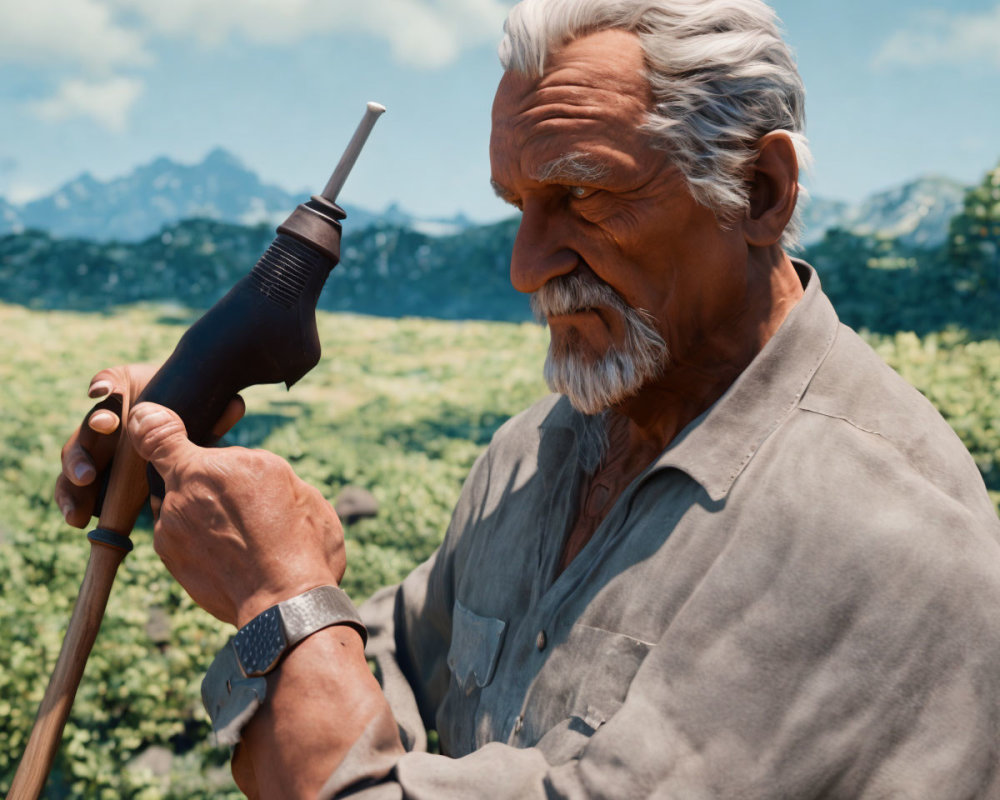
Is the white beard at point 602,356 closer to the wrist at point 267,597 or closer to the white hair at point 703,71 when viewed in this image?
the white hair at point 703,71

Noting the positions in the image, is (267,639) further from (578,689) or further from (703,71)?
(703,71)

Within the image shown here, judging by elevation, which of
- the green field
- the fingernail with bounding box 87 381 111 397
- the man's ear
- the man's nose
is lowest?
the green field

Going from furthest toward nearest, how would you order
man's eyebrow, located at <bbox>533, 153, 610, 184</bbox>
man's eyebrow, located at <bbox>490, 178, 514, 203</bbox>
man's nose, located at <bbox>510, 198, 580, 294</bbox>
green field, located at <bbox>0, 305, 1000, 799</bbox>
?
green field, located at <bbox>0, 305, 1000, 799</bbox> → man's eyebrow, located at <bbox>490, 178, 514, 203</bbox> → man's nose, located at <bbox>510, 198, 580, 294</bbox> → man's eyebrow, located at <bbox>533, 153, 610, 184</bbox>

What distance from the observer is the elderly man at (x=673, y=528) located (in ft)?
4.51

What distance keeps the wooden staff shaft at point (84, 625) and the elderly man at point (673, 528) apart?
4.9 inches

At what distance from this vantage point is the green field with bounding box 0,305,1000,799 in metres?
3.67

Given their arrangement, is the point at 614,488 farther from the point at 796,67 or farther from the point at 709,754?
the point at 796,67

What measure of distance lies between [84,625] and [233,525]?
0.41 metres

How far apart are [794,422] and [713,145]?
0.52 m

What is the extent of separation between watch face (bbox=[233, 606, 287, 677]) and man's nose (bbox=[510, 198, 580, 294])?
2.50ft

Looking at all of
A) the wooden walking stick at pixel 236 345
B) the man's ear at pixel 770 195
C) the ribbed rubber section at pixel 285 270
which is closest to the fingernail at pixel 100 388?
the wooden walking stick at pixel 236 345

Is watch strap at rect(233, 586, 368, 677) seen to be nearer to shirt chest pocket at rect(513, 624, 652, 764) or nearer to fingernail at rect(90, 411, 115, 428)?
shirt chest pocket at rect(513, 624, 652, 764)

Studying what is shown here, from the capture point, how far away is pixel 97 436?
6.33 ft

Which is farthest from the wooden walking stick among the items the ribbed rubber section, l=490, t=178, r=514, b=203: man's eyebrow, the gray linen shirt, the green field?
the green field
